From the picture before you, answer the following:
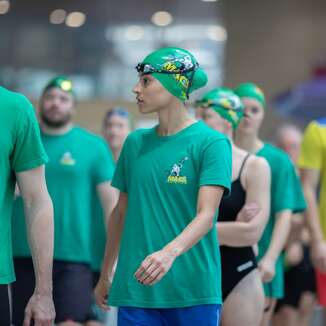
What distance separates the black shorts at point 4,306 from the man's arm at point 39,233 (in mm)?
99

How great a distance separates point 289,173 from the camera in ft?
24.7

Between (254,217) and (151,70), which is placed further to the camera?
(254,217)

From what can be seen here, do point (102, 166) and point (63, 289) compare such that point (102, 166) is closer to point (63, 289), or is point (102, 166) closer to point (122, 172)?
point (63, 289)

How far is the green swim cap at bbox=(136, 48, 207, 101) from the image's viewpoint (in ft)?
17.2

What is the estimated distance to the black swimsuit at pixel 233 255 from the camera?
20.5ft

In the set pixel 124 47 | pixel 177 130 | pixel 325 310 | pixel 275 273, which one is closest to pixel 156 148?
pixel 177 130

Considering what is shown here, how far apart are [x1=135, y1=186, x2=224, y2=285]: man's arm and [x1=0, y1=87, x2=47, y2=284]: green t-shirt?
56 cm

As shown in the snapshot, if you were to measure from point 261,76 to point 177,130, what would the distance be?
510 inches

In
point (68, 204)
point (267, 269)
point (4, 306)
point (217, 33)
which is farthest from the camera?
point (217, 33)

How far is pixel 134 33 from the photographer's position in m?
17.4

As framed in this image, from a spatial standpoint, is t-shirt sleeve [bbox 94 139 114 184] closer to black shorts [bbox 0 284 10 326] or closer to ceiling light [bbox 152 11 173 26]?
black shorts [bbox 0 284 10 326]

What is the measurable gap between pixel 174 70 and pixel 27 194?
3.58ft

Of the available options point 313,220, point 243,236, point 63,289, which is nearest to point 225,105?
point 243,236

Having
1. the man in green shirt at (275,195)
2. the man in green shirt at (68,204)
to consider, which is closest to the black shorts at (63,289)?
the man in green shirt at (68,204)
